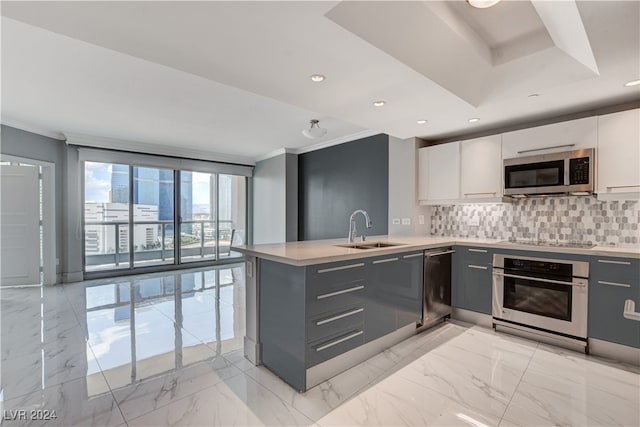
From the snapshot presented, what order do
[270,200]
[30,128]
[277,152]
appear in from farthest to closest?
[270,200], [277,152], [30,128]

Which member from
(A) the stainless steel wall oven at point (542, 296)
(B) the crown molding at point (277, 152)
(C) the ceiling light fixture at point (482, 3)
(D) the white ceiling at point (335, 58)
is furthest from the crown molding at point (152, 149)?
(C) the ceiling light fixture at point (482, 3)

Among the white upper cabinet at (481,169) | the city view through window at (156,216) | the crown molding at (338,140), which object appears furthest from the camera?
the city view through window at (156,216)

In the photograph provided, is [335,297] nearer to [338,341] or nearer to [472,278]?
[338,341]

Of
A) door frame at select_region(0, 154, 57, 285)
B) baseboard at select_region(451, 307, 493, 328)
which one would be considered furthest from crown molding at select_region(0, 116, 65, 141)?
baseboard at select_region(451, 307, 493, 328)

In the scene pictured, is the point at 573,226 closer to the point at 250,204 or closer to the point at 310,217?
the point at 310,217

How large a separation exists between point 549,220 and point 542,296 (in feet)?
3.03

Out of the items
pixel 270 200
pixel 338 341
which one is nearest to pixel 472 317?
pixel 338 341

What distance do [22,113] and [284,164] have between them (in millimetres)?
3771

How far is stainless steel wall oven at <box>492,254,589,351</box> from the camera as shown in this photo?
258 cm

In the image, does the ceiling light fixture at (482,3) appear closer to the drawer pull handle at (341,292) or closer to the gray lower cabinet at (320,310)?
the gray lower cabinet at (320,310)

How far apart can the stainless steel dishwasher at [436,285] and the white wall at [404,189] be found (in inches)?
30.9

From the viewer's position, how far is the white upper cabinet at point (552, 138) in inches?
108

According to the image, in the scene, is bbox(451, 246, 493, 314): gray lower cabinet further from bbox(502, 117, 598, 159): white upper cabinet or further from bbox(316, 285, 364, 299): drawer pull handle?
bbox(316, 285, 364, 299): drawer pull handle

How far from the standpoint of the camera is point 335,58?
189 centimetres
